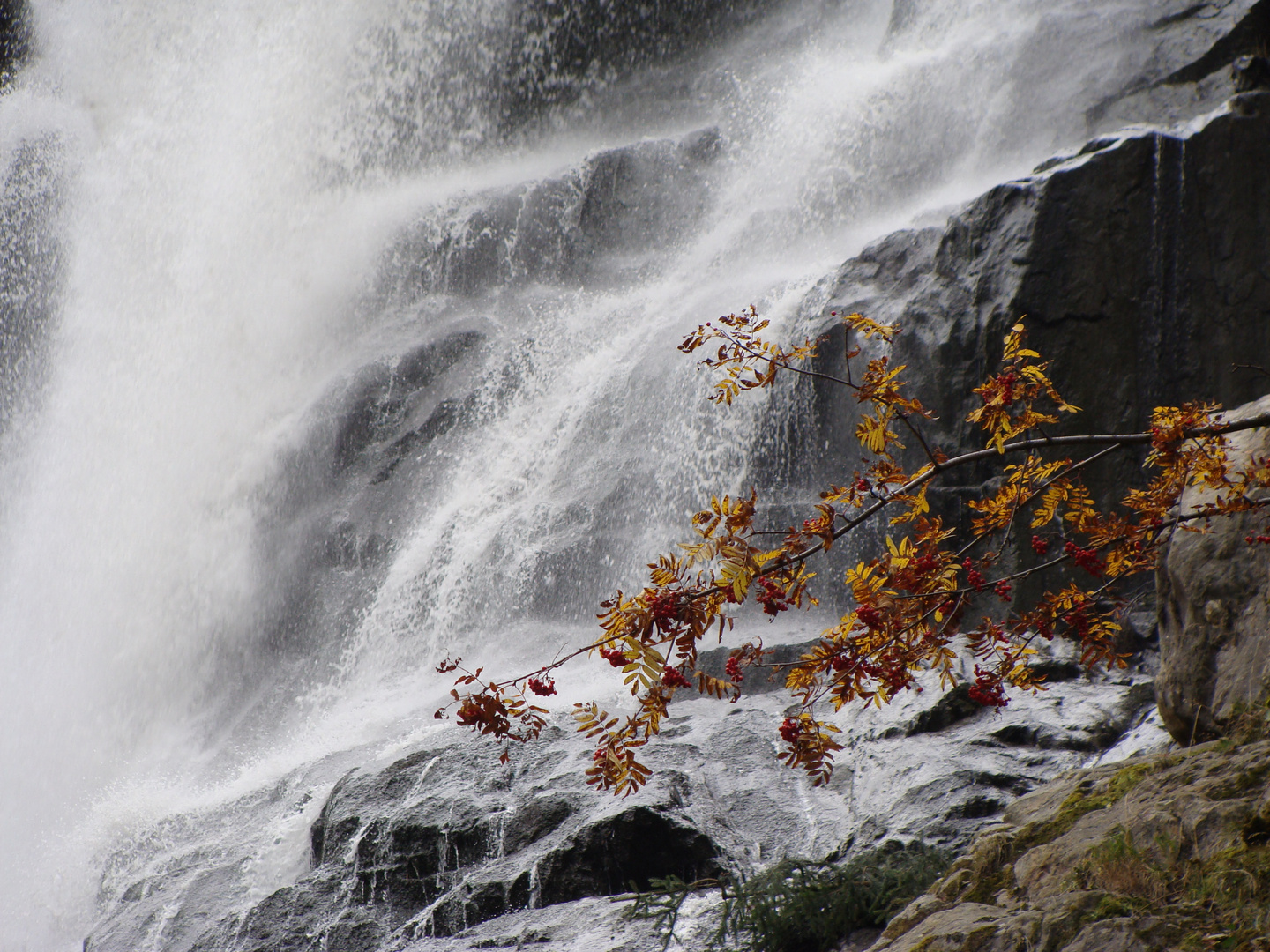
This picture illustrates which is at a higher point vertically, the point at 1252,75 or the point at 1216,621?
the point at 1252,75

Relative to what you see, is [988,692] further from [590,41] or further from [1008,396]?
[590,41]

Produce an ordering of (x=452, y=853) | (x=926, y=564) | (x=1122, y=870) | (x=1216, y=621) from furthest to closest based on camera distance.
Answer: (x=452, y=853)
(x=1216, y=621)
(x=926, y=564)
(x=1122, y=870)

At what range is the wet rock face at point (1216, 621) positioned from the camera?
2.95 metres

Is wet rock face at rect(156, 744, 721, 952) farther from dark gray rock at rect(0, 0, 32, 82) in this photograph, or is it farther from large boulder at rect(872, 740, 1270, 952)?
dark gray rock at rect(0, 0, 32, 82)

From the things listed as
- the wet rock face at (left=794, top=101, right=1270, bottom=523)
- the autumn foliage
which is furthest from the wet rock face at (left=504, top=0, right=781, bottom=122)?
the autumn foliage

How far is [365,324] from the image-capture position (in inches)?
550

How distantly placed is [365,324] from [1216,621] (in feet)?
41.1

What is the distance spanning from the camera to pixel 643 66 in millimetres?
16656

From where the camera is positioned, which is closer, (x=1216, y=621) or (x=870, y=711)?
(x=1216, y=621)

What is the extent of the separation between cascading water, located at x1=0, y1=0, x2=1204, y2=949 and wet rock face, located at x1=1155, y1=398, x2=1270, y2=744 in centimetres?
453

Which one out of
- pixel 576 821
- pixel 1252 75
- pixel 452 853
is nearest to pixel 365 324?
pixel 452 853

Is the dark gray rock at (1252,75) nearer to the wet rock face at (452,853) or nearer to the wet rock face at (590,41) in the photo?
the wet rock face at (452,853)

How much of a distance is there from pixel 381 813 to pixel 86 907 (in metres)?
3.10

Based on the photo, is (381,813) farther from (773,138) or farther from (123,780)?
(773,138)
